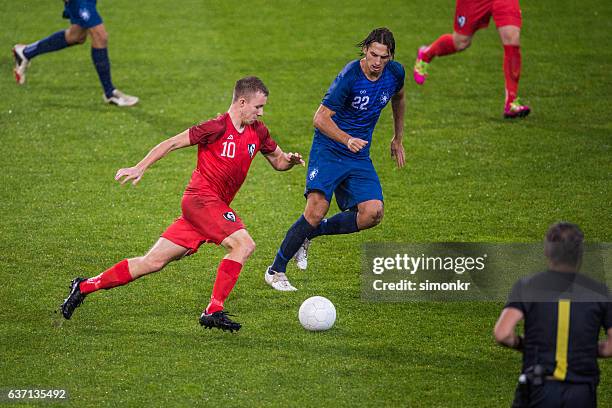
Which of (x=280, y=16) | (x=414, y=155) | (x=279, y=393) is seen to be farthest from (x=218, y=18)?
(x=279, y=393)

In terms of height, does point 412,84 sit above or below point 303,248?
above

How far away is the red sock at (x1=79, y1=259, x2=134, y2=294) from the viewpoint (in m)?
7.35

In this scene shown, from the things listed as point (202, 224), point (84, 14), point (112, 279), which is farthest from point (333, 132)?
point (84, 14)

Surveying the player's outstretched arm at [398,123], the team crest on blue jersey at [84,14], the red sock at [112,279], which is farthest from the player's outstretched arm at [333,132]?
the team crest on blue jersey at [84,14]

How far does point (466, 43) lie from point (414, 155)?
7.04 feet

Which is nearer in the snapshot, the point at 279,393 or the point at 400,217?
the point at 279,393

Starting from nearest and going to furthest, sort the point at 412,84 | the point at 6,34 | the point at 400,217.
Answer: the point at 400,217
the point at 412,84
the point at 6,34

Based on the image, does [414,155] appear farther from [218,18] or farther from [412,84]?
[218,18]

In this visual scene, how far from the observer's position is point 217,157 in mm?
7430

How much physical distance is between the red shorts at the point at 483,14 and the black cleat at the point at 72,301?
21.9 feet

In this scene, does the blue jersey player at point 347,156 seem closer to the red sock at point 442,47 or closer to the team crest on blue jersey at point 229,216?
the team crest on blue jersey at point 229,216

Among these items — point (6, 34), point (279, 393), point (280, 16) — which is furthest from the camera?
point (280, 16)

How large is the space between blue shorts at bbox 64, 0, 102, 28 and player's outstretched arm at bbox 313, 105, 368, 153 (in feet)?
18.5

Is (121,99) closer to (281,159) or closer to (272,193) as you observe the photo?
(272,193)
